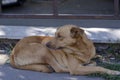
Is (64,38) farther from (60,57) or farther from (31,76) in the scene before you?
(31,76)

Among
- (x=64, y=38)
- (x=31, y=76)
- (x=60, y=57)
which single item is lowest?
(x=31, y=76)

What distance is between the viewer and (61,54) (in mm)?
5930

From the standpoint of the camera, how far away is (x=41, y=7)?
10.1 meters

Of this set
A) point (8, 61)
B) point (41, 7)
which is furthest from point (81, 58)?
point (41, 7)

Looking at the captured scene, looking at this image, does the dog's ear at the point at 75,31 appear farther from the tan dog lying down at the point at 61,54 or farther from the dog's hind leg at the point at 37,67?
the dog's hind leg at the point at 37,67

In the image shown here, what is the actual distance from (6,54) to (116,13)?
262cm

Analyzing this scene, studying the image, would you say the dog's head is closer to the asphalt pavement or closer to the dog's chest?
the dog's chest

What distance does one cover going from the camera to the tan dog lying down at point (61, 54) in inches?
226

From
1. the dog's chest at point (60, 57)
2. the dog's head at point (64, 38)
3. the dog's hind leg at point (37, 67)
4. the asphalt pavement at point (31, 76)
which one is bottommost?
the asphalt pavement at point (31, 76)

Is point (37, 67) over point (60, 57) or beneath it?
beneath

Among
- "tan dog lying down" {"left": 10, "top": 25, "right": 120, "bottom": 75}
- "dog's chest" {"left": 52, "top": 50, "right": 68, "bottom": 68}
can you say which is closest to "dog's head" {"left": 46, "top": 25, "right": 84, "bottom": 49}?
"tan dog lying down" {"left": 10, "top": 25, "right": 120, "bottom": 75}

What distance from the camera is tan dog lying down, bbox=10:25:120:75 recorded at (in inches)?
226

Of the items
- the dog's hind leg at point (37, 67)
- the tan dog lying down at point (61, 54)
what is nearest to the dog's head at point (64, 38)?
the tan dog lying down at point (61, 54)

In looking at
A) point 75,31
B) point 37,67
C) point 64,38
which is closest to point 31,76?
point 37,67
